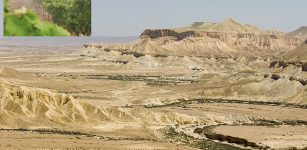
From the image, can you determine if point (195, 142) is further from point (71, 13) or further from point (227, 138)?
point (71, 13)

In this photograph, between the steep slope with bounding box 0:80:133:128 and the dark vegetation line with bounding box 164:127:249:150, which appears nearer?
the dark vegetation line with bounding box 164:127:249:150


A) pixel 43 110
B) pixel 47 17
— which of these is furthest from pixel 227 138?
pixel 47 17

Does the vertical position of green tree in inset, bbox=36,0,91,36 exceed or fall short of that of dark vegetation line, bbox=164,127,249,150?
it exceeds it

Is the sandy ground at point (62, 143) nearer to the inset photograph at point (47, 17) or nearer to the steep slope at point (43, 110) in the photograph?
the steep slope at point (43, 110)

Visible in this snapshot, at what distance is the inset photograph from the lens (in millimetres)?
17766

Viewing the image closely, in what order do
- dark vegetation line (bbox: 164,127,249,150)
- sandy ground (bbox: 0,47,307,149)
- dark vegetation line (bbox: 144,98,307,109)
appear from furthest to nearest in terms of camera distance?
dark vegetation line (bbox: 144,98,307,109)
dark vegetation line (bbox: 164,127,249,150)
sandy ground (bbox: 0,47,307,149)

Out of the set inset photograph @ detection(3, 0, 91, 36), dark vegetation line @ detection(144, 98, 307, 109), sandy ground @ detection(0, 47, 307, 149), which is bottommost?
dark vegetation line @ detection(144, 98, 307, 109)

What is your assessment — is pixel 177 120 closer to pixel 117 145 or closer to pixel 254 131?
pixel 254 131

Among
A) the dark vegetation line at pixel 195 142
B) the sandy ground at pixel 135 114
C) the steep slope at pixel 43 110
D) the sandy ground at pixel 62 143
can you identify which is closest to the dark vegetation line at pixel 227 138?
the sandy ground at pixel 135 114

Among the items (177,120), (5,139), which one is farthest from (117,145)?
(177,120)

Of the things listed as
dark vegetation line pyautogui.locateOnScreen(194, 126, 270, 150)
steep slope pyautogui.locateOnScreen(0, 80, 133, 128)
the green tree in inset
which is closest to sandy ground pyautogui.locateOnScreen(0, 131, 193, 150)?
dark vegetation line pyautogui.locateOnScreen(194, 126, 270, 150)

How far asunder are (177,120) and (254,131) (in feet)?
48.7

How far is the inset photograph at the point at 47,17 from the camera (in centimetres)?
1777

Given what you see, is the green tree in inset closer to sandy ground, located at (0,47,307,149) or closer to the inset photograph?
the inset photograph
